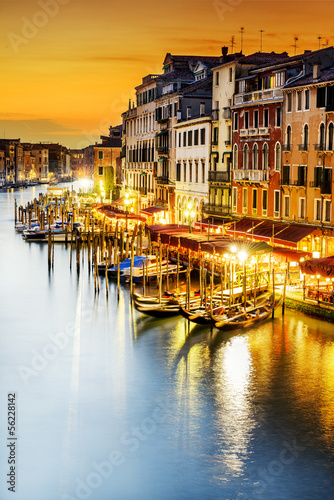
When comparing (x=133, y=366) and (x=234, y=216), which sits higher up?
(x=234, y=216)

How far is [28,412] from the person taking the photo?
15.9 metres

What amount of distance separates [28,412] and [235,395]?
4.35 m

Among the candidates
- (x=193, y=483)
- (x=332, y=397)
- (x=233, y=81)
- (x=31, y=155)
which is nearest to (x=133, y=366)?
(x=332, y=397)

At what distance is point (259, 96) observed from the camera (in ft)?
104

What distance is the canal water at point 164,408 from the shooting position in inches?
509

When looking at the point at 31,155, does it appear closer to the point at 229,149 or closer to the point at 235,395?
the point at 229,149

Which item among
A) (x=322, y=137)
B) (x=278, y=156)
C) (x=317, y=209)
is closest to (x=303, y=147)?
(x=322, y=137)

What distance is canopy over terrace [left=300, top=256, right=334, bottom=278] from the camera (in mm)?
22125

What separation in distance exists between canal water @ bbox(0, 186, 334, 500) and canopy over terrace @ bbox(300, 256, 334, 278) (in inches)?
55.1

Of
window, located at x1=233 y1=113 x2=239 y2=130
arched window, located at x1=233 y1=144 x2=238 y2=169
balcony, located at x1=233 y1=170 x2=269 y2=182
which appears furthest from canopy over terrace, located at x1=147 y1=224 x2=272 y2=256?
window, located at x1=233 y1=113 x2=239 y2=130

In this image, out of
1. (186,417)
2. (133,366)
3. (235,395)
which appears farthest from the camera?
(133,366)

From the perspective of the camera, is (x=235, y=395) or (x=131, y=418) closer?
(x=131, y=418)

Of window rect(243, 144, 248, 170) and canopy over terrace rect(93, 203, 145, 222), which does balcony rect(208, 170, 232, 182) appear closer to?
window rect(243, 144, 248, 170)

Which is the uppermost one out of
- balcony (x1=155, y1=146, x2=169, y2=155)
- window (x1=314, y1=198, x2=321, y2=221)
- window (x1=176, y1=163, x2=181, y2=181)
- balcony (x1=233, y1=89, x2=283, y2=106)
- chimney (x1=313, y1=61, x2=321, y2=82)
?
chimney (x1=313, y1=61, x2=321, y2=82)
